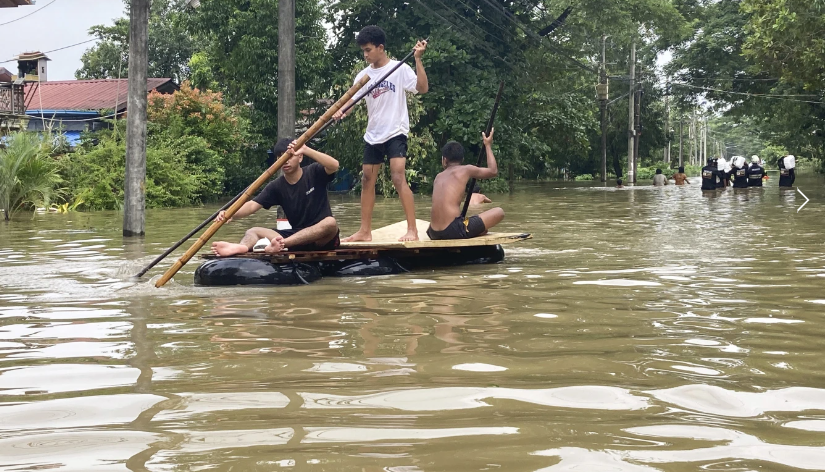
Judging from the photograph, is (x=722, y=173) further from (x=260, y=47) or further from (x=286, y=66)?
(x=286, y=66)

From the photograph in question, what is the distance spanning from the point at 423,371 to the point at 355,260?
3881 mm

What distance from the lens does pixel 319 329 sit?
4.93 meters

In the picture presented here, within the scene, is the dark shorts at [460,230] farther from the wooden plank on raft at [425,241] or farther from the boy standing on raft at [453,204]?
the wooden plank on raft at [425,241]

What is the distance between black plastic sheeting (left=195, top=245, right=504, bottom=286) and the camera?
271 inches

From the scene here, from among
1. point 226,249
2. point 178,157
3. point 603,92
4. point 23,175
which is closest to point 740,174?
point 603,92

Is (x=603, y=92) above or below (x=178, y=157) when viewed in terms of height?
above

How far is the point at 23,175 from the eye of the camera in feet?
53.4

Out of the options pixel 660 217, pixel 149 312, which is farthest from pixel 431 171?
pixel 149 312

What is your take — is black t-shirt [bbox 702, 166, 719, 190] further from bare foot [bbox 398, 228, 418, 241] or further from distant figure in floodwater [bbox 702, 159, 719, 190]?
bare foot [bbox 398, 228, 418, 241]

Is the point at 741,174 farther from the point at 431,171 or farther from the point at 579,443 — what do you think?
the point at 579,443

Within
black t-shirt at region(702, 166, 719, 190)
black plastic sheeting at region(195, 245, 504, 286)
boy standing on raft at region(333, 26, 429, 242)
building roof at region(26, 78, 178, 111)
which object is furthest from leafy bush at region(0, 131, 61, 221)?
black t-shirt at region(702, 166, 719, 190)

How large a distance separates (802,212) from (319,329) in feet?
47.3

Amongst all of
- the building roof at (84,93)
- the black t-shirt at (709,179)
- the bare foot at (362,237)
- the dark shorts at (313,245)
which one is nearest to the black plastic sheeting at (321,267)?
the dark shorts at (313,245)

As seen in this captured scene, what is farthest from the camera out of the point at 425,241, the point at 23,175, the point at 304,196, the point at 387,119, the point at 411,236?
the point at 23,175
